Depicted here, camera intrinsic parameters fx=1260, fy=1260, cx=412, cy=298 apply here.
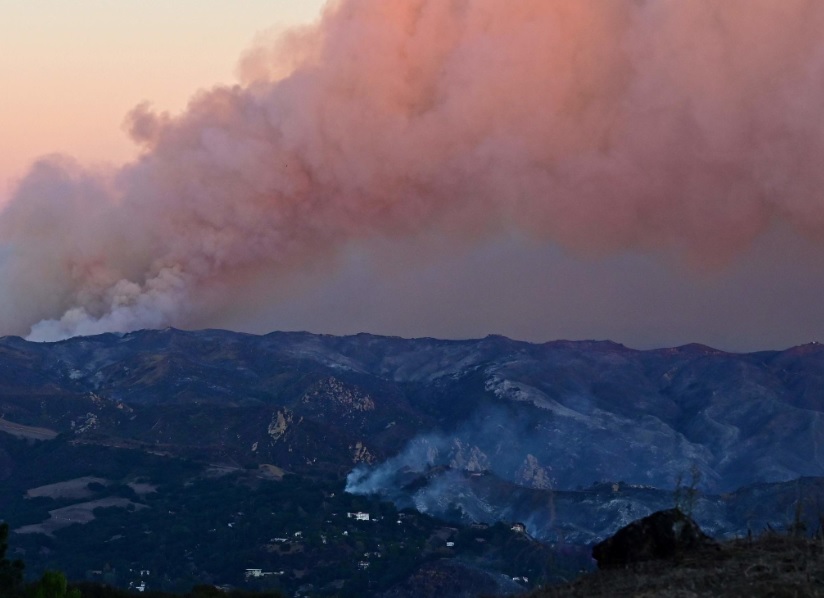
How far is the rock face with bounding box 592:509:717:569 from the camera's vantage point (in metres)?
30.4

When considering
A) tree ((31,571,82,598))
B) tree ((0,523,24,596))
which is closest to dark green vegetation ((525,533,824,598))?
tree ((31,571,82,598))

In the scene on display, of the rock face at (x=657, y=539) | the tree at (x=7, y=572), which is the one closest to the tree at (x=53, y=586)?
the tree at (x=7, y=572)

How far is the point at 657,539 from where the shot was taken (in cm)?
3053

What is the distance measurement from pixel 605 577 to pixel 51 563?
17726 centimetres

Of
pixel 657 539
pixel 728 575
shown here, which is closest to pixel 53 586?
pixel 657 539

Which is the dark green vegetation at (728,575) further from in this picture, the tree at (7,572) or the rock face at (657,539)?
the tree at (7,572)

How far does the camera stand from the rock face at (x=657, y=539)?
99.7ft

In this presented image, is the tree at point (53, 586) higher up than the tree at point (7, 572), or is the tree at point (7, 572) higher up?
the tree at point (7, 572)

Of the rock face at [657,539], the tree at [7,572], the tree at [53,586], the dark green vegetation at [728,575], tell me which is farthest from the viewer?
the tree at [7,572]

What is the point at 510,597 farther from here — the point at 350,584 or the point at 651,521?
the point at 350,584

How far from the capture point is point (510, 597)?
30062 millimetres

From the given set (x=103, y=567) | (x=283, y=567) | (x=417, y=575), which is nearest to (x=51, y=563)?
(x=103, y=567)

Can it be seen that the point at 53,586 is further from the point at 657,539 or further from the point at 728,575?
the point at 728,575

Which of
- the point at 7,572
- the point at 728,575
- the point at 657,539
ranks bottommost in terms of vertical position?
the point at 728,575
